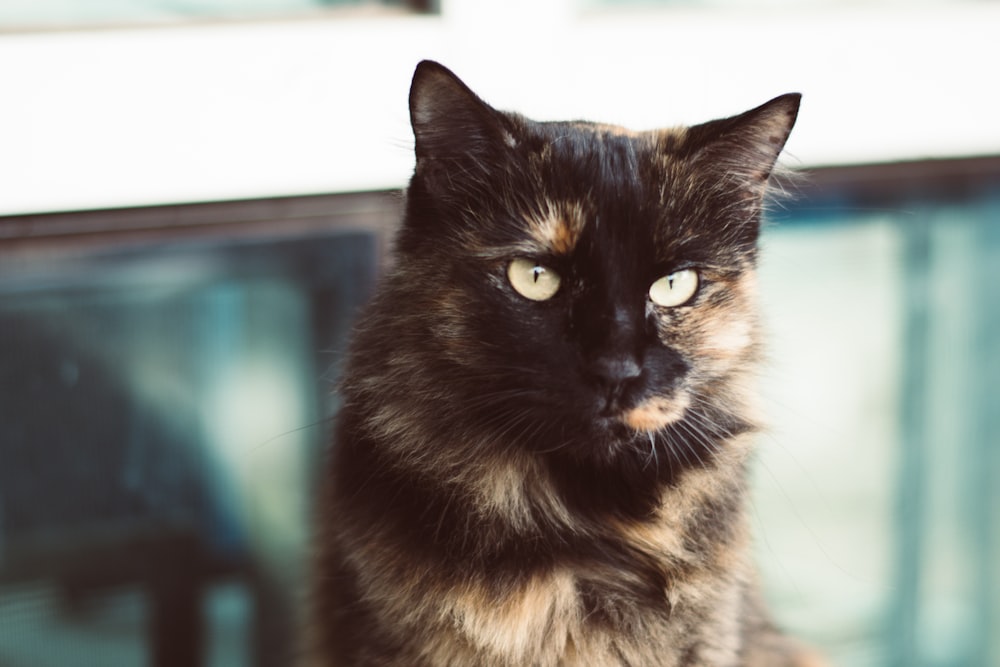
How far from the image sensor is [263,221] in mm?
1361

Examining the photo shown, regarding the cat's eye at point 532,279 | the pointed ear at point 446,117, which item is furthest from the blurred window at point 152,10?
the cat's eye at point 532,279

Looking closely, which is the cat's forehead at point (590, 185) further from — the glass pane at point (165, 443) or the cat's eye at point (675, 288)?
the glass pane at point (165, 443)

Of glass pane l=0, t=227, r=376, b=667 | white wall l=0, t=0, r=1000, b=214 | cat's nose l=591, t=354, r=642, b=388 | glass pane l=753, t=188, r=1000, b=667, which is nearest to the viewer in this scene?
cat's nose l=591, t=354, r=642, b=388

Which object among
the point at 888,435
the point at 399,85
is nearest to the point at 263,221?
the point at 399,85

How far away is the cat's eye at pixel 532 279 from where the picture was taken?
0.87m

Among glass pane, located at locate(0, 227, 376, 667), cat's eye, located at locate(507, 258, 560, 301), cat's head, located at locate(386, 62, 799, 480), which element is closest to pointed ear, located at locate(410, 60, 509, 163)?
cat's head, located at locate(386, 62, 799, 480)

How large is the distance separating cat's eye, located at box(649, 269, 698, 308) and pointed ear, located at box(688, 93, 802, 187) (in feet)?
0.40

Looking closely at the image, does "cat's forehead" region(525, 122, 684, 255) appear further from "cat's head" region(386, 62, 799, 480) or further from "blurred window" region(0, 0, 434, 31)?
"blurred window" region(0, 0, 434, 31)

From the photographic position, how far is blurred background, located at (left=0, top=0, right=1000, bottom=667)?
1.27 m

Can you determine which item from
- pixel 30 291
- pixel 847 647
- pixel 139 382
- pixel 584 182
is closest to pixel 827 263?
pixel 847 647

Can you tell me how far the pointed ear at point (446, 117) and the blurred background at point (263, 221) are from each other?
10.1 inches

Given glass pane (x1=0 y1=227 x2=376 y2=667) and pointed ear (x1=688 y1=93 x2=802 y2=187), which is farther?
glass pane (x1=0 y1=227 x2=376 y2=667)

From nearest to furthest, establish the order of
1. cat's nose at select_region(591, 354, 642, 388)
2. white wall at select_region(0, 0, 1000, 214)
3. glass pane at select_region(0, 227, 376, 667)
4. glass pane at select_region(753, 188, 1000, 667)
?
cat's nose at select_region(591, 354, 642, 388), white wall at select_region(0, 0, 1000, 214), glass pane at select_region(0, 227, 376, 667), glass pane at select_region(753, 188, 1000, 667)

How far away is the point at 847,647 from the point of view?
1.84 metres
